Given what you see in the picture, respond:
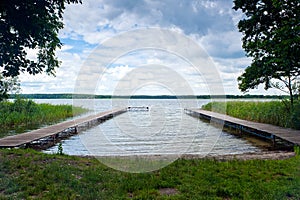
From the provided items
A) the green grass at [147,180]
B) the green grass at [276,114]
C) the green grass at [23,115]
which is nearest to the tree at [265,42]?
the green grass at [276,114]

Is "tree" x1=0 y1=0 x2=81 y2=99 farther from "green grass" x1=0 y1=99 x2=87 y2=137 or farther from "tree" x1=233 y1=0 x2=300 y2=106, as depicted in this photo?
"green grass" x1=0 y1=99 x2=87 y2=137

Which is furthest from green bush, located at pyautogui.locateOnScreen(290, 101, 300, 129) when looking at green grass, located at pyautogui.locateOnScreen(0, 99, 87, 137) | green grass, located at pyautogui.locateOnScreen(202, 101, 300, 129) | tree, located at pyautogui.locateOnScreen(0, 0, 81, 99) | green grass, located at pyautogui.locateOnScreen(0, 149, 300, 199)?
green grass, located at pyautogui.locateOnScreen(0, 99, 87, 137)

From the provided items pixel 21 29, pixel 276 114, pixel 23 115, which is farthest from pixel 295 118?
pixel 23 115

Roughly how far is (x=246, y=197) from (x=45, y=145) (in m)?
9.77

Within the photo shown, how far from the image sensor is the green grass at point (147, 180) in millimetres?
4316

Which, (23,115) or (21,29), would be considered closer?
(21,29)

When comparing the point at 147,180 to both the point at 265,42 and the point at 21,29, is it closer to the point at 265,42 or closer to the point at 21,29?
the point at 21,29

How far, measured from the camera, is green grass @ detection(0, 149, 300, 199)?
432cm

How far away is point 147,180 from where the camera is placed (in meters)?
5.10

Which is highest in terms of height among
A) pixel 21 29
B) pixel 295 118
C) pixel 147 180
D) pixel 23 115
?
pixel 21 29

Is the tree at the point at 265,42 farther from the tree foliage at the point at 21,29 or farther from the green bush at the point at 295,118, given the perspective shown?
the tree foliage at the point at 21,29

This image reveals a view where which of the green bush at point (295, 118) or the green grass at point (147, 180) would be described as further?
the green bush at point (295, 118)

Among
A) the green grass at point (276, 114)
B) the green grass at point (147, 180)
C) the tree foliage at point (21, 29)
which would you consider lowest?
the green grass at point (147, 180)

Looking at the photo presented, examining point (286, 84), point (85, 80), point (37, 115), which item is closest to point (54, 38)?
point (85, 80)
